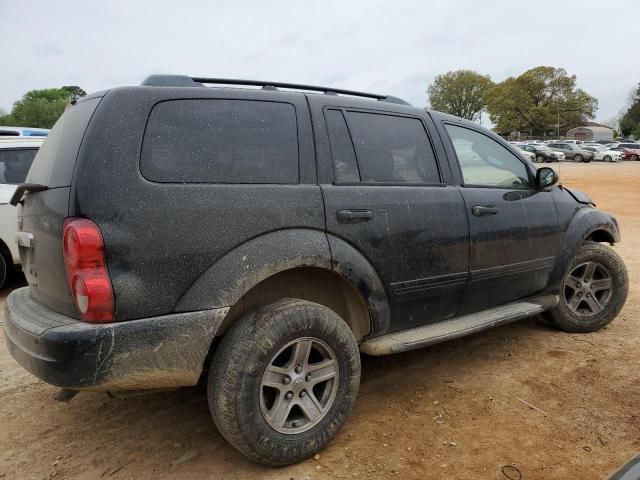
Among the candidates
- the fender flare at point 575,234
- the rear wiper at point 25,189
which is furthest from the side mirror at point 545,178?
the rear wiper at point 25,189

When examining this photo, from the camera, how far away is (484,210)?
133 inches

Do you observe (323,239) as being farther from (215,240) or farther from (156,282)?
(156,282)

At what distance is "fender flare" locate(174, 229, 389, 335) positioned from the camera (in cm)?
232

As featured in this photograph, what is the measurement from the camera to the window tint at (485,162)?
355 cm

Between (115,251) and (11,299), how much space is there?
1088 mm

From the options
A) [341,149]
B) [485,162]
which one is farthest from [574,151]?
[341,149]

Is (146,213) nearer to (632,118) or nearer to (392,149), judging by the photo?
(392,149)

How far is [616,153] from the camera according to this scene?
42469 mm

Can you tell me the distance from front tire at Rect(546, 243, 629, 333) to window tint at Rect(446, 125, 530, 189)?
0.98 metres

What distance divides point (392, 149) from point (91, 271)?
187 cm

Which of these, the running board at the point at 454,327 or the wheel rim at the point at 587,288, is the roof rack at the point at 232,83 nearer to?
the running board at the point at 454,327

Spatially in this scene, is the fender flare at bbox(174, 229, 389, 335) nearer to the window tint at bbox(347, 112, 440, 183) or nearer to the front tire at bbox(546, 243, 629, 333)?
the window tint at bbox(347, 112, 440, 183)

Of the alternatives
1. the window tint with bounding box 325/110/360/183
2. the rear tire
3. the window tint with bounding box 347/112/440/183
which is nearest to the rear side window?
the window tint with bounding box 325/110/360/183

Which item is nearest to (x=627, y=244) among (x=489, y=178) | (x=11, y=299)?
(x=489, y=178)
